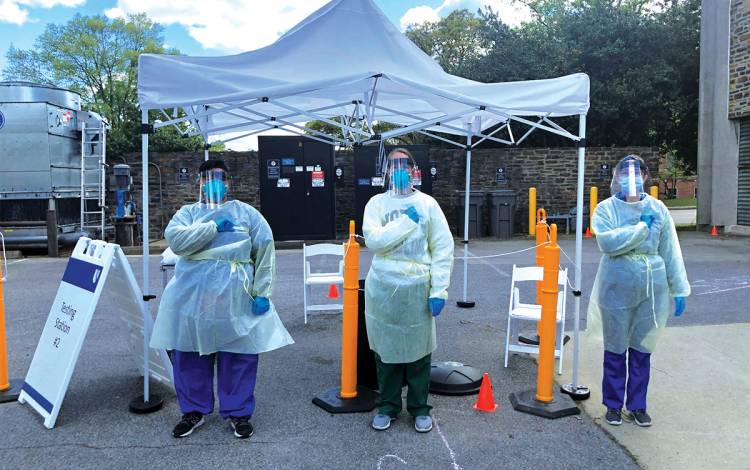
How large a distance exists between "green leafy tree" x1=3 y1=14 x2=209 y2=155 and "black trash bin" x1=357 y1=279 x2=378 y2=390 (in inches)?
1085

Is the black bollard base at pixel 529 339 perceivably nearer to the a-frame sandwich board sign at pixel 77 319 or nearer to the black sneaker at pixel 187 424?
the black sneaker at pixel 187 424

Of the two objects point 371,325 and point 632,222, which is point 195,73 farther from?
point 632,222

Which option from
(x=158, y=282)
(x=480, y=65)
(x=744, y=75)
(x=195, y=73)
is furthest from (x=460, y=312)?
(x=480, y=65)

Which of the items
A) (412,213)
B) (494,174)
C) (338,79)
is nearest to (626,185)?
(412,213)

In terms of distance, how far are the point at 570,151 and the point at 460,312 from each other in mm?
10769

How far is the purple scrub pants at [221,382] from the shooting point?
375cm

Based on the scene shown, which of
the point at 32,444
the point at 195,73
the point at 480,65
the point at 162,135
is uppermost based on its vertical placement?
the point at 480,65

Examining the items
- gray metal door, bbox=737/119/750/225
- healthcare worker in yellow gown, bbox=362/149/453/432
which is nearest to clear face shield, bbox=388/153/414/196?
healthcare worker in yellow gown, bbox=362/149/453/432

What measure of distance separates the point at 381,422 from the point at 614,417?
159cm

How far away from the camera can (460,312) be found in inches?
279

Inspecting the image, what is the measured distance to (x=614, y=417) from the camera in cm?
388

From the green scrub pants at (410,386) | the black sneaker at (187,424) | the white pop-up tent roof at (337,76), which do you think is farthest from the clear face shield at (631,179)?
the black sneaker at (187,424)

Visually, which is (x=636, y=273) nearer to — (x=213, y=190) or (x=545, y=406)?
(x=545, y=406)

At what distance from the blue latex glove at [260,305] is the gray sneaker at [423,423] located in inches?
49.8
